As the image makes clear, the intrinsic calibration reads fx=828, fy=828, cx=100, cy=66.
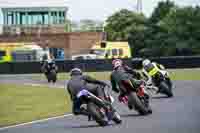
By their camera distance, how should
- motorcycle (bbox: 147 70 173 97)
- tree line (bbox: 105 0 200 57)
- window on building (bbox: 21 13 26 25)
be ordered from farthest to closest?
window on building (bbox: 21 13 26 25) < tree line (bbox: 105 0 200 57) < motorcycle (bbox: 147 70 173 97)

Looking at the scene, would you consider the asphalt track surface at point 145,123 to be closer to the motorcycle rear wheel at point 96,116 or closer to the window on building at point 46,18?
the motorcycle rear wheel at point 96,116

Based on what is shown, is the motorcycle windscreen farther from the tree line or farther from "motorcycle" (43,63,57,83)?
the tree line

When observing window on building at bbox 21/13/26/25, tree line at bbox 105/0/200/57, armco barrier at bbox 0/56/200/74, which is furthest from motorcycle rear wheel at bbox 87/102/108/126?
window on building at bbox 21/13/26/25

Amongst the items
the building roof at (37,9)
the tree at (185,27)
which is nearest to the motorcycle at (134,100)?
the tree at (185,27)

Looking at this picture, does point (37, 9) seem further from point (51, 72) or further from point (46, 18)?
point (51, 72)

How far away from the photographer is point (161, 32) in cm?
8112

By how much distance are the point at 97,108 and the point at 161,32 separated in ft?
209

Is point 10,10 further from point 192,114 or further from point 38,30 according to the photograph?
point 192,114

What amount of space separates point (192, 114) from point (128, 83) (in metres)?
1.73

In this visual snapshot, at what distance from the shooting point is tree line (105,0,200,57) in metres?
73.9

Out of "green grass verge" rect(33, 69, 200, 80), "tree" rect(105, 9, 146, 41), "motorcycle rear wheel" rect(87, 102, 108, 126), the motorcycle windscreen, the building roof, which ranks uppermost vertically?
the building roof

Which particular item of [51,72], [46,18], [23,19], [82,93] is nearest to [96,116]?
[82,93]

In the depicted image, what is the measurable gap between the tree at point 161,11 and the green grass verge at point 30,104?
57.4 m

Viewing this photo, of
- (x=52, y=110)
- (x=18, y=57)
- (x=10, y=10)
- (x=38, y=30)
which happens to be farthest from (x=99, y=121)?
(x=10, y=10)
